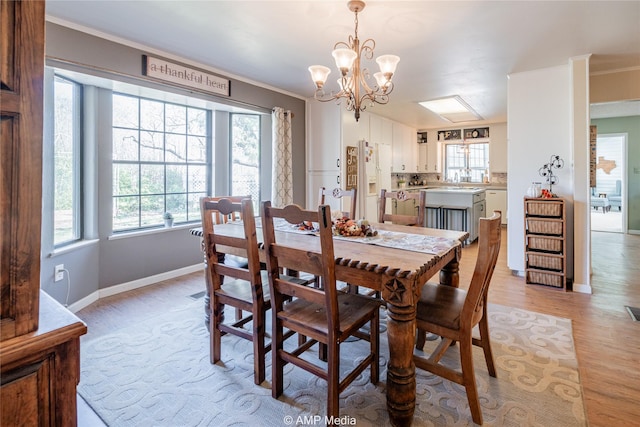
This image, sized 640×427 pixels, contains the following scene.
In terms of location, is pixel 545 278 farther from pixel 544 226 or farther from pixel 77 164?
pixel 77 164

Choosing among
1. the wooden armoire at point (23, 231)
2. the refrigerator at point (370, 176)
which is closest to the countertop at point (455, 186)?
the refrigerator at point (370, 176)

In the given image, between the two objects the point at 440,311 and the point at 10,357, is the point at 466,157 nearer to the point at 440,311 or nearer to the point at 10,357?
the point at 440,311

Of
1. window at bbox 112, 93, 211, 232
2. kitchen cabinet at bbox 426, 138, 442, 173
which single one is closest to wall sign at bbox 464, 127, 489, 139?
kitchen cabinet at bbox 426, 138, 442, 173

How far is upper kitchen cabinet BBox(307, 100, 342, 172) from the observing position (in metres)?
5.01

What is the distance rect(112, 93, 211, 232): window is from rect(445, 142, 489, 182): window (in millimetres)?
6330

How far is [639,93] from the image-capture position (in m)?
3.62

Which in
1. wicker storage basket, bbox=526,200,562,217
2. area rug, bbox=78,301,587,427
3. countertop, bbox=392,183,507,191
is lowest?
area rug, bbox=78,301,587,427

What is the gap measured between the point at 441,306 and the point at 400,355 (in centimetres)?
40

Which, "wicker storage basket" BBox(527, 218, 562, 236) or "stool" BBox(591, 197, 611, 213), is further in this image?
"stool" BBox(591, 197, 611, 213)

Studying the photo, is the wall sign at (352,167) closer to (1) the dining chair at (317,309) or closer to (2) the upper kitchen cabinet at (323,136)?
(2) the upper kitchen cabinet at (323,136)

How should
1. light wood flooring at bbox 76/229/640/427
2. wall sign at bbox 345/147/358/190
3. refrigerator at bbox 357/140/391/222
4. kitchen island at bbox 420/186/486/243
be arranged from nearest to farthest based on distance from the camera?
light wood flooring at bbox 76/229/640/427 < wall sign at bbox 345/147/358/190 < refrigerator at bbox 357/140/391/222 < kitchen island at bbox 420/186/486/243

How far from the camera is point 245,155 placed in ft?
15.0

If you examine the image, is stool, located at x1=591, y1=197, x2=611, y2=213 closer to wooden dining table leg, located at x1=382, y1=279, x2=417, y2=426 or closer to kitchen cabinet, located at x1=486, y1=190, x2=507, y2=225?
kitchen cabinet, located at x1=486, y1=190, x2=507, y2=225

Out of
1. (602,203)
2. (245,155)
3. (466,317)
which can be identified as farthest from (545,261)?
(602,203)
